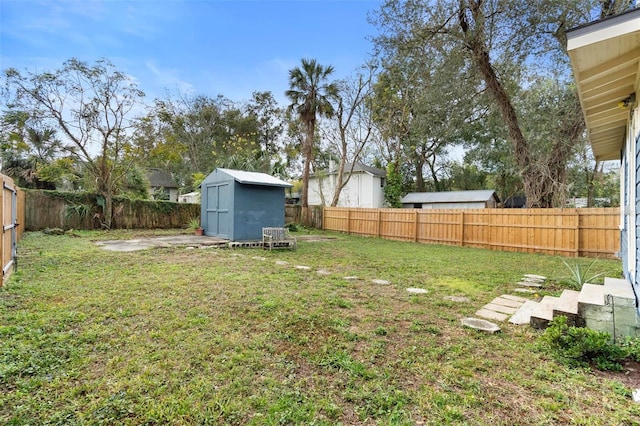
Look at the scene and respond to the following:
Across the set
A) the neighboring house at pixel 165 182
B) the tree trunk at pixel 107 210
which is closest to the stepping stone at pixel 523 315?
the tree trunk at pixel 107 210

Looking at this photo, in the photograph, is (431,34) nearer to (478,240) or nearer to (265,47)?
(478,240)

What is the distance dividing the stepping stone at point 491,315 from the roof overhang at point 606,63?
2352 millimetres

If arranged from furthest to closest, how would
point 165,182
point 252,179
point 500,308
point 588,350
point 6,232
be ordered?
point 165,182
point 252,179
point 6,232
point 500,308
point 588,350

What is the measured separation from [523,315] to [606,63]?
2442mm

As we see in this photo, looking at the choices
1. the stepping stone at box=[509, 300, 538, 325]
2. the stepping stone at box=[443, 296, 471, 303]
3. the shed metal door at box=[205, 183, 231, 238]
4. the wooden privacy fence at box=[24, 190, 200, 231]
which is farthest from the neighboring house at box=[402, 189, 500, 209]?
the stepping stone at box=[509, 300, 538, 325]

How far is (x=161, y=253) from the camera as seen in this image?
7.35 m

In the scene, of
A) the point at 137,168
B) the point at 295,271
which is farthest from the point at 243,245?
the point at 137,168

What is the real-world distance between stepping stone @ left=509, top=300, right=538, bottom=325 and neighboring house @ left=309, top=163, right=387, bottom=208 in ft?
56.6

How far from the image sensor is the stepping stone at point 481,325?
299 centimetres

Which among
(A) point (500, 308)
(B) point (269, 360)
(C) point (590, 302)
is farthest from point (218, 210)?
(C) point (590, 302)

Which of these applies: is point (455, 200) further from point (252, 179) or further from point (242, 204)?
point (242, 204)

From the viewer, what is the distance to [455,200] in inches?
807

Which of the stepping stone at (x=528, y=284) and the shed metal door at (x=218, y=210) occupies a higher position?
the shed metal door at (x=218, y=210)

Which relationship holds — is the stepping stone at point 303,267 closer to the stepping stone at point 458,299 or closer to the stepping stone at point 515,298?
the stepping stone at point 458,299
